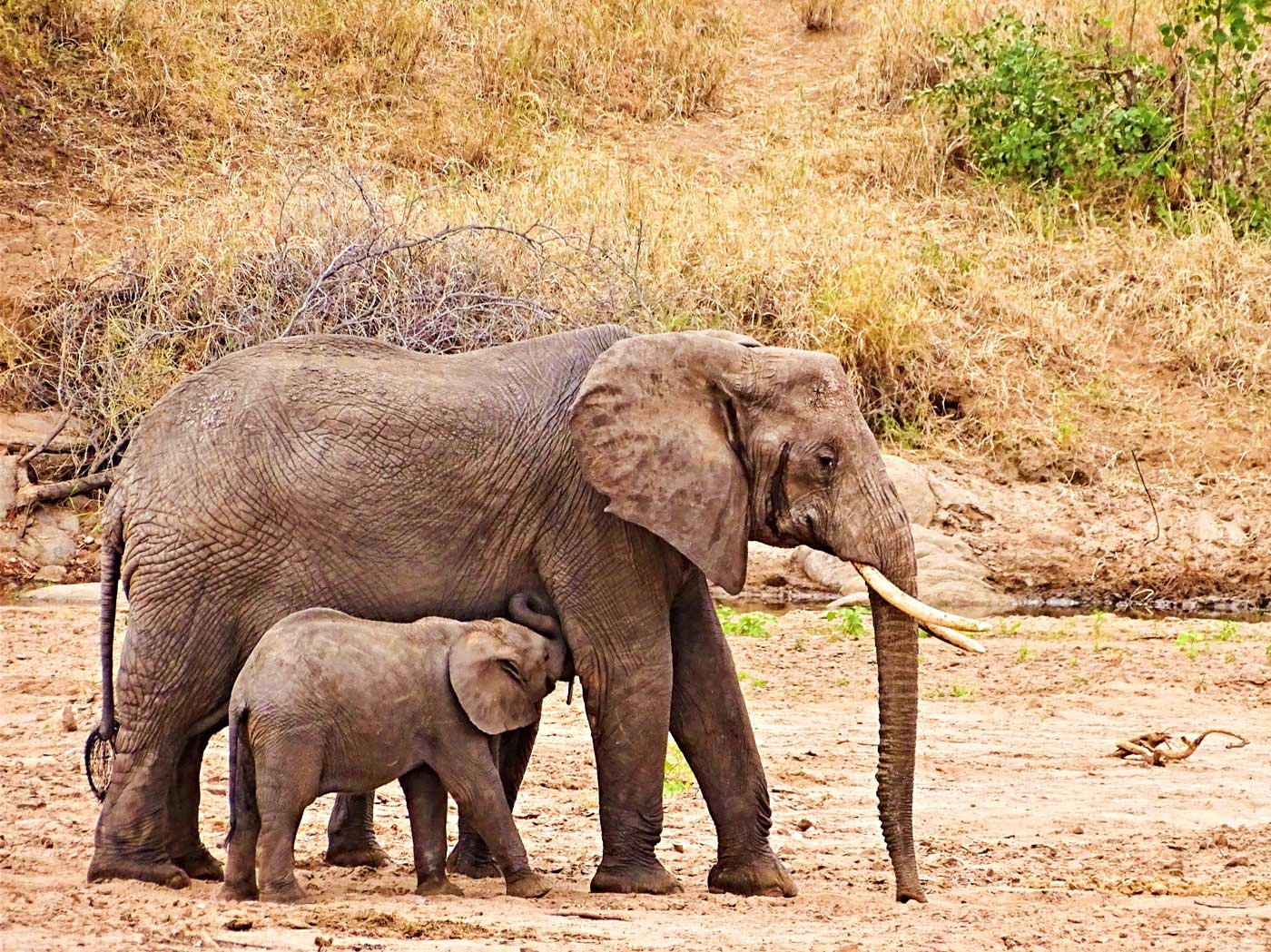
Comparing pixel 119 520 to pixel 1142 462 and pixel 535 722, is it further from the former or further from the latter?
pixel 1142 462

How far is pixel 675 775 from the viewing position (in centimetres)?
877

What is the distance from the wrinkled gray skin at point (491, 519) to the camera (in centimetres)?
630

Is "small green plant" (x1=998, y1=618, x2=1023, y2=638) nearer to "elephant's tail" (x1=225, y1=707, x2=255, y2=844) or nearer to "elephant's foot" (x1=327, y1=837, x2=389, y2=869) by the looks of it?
"elephant's foot" (x1=327, y1=837, x2=389, y2=869)

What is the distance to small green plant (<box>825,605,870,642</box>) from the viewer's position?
12102 mm

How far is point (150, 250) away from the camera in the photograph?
54.0 ft

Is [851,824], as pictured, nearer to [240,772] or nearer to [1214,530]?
[240,772]

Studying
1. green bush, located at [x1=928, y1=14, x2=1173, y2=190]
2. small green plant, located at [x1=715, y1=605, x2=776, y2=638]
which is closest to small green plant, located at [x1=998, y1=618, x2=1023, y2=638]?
small green plant, located at [x1=715, y1=605, x2=776, y2=638]

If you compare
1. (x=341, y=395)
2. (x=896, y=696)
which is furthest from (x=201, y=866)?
(x=896, y=696)

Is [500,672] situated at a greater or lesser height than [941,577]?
greater

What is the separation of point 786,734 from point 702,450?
348 cm

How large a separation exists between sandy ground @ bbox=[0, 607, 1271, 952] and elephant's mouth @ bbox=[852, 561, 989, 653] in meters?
0.87

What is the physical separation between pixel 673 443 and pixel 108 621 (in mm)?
2088

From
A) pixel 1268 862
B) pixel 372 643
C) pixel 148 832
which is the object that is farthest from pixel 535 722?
pixel 1268 862

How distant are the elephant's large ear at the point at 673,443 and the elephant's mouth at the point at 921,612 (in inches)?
17.0
